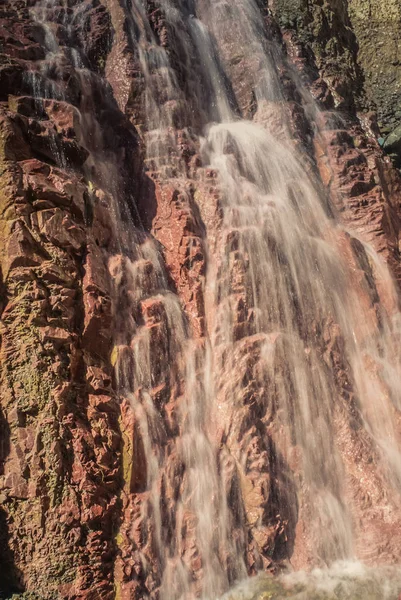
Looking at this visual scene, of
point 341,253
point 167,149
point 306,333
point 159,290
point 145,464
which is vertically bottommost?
point 145,464

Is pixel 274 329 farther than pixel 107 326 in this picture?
Yes

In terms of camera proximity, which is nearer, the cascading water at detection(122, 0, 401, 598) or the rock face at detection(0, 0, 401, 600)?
the rock face at detection(0, 0, 401, 600)

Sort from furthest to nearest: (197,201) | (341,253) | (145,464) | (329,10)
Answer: (329,10) → (341,253) → (197,201) → (145,464)

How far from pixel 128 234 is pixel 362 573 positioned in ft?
16.8

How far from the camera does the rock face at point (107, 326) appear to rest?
6102 mm

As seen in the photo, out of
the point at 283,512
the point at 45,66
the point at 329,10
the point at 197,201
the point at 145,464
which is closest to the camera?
the point at 145,464

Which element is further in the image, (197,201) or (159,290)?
(197,201)

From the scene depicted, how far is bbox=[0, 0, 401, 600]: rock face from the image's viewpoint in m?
6.10

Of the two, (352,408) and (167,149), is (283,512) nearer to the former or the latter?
(352,408)

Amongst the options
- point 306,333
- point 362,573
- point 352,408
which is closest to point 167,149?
point 306,333

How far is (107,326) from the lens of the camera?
23.5ft

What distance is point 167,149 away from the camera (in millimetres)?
9867

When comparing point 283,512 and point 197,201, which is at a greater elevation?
point 197,201

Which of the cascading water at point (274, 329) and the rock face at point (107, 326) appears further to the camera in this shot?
the cascading water at point (274, 329)
